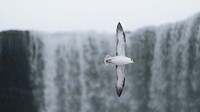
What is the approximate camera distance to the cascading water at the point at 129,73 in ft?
127

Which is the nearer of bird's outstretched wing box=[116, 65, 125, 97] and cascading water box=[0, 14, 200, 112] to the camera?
bird's outstretched wing box=[116, 65, 125, 97]

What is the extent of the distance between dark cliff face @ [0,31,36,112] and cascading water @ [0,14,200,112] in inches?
8.6

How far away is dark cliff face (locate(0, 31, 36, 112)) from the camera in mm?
40469

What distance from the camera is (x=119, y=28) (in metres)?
27.4

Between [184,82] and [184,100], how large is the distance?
3.78 ft

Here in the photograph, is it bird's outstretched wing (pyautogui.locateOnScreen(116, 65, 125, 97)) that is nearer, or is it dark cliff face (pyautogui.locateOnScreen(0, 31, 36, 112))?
bird's outstretched wing (pyautogui.locateOnScreen(116, 65, 125, 97))

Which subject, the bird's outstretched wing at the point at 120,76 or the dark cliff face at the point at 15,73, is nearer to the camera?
the bird's outstretched wing at the point at 120,76

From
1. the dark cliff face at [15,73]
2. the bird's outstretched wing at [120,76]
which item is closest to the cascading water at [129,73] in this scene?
the dark cliff face at [15,73]

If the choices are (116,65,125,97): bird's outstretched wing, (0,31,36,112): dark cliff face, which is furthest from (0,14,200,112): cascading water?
(116,65,125,97): bird's outstretched wing

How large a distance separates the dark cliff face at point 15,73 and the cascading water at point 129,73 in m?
0.22

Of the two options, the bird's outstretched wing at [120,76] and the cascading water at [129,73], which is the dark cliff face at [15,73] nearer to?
the cascading water at [129,73]

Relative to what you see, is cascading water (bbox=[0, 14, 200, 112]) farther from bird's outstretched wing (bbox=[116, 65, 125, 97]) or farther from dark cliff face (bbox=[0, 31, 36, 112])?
bird's outstretched wing (bbox=[116, 65, 125, 97])

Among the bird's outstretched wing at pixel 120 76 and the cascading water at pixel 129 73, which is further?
the cascading water at pixel 129 73

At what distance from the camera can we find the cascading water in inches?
1528
